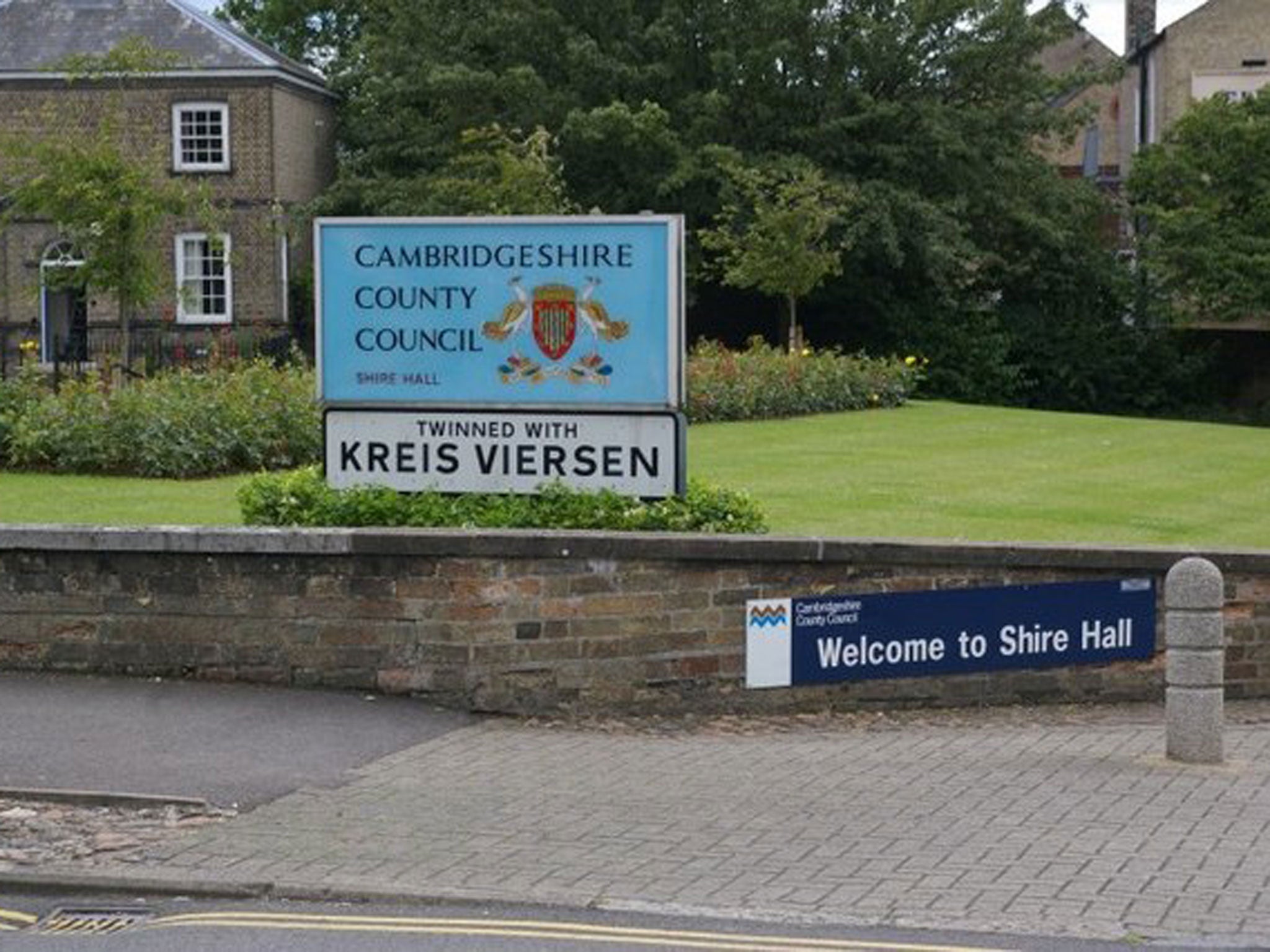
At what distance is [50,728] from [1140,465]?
49.3ft

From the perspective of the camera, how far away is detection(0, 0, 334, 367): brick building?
45.9 m

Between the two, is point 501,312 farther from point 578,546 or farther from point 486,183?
point 486,183

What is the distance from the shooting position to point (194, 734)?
1091 centimetres

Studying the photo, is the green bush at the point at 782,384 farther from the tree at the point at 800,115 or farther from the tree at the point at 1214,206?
the tree at the point at 1214,206

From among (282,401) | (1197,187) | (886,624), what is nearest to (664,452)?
(886,624)

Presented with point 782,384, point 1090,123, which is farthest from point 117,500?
point 1090,123

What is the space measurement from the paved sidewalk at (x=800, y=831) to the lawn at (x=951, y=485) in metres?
3.89

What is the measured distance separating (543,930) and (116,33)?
41769 mm

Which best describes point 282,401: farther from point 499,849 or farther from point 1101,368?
point 1101,368

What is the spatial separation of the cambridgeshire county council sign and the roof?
34.3 m

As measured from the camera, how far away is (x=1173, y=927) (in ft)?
24.5

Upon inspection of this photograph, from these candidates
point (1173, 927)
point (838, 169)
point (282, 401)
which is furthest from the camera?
point (838, 169)

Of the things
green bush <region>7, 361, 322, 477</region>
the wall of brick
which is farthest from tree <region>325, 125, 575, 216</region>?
green bush <region>7, 361, 322, 477</region>

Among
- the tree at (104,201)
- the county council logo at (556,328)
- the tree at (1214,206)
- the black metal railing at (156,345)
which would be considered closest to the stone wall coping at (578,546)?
the county council logo at (556,328)
